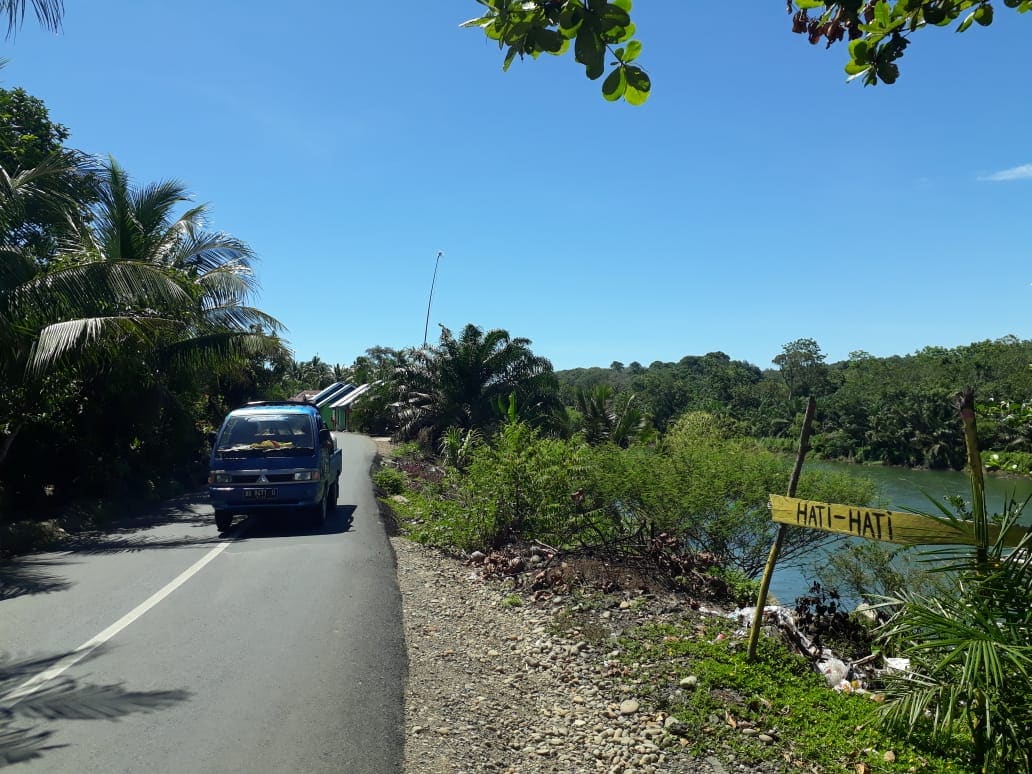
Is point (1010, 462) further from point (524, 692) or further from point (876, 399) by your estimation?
point (876, 399)

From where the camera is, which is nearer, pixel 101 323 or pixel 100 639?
pixel 100 639

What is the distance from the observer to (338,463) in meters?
15.5

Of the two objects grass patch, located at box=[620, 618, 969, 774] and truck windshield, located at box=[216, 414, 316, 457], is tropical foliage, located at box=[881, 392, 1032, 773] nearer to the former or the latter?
grass patch, located at box=[620, 618, 969, 774]

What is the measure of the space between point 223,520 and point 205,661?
22.7ft

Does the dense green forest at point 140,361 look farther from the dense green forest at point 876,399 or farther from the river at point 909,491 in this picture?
the dense green forest at point 876,399

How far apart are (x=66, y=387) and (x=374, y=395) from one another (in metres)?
23.4

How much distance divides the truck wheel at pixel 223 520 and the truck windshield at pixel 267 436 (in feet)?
3.15

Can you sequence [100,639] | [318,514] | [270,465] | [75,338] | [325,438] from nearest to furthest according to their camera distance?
[100,639], [75,338], [270,465], [318,514], [325,438]

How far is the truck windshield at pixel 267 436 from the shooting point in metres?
12.5

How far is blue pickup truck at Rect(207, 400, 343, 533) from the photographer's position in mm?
12008

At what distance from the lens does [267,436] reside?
1291cm

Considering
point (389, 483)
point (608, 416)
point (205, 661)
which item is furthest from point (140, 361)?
point (608, 416)

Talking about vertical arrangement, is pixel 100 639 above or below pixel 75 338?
below

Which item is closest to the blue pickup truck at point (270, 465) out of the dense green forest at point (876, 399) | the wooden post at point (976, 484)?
the wooden post at point (976, 484)
